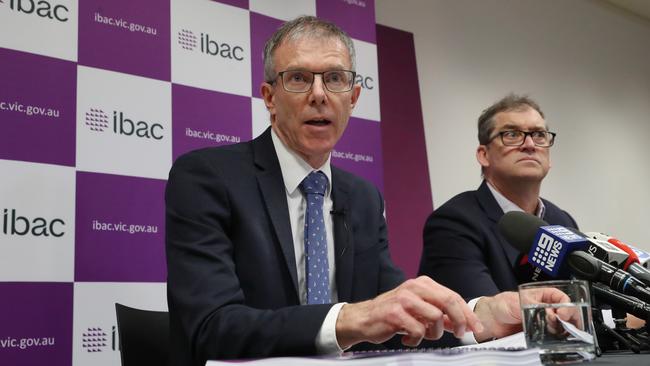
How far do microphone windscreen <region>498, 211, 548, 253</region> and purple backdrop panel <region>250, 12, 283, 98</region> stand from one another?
177 centimetres

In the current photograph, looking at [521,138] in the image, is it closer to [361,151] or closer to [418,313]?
[361,151]

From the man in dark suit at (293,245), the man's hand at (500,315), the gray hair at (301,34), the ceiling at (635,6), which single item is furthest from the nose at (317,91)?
the ceiling at (635,6)

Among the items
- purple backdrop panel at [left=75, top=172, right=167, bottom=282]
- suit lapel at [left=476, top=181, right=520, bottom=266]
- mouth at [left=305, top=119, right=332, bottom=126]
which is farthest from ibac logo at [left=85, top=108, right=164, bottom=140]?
suit lapel at [left=476, top=181, right=520, bottom=266]

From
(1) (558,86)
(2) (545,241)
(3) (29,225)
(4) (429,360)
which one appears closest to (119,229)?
(3) (29,225)

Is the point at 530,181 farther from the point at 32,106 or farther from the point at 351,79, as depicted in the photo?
the point at 32,106

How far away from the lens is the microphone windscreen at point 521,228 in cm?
140

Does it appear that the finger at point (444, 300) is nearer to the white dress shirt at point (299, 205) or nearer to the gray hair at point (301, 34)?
the white dress shirt at point (299, 205)

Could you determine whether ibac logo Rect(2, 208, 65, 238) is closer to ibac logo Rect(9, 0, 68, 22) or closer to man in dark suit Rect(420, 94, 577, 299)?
ibac logo Rect(9, 0, 68, 22)

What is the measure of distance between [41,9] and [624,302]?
221 cm

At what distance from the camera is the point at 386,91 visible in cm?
422

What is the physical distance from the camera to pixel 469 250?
2303mm

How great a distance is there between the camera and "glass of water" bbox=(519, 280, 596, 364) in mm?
998

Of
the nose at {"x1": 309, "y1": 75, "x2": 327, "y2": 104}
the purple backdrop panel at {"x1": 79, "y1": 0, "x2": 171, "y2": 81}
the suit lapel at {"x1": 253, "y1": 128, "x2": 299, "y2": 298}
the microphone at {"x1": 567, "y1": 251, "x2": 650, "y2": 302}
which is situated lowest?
the microphone at {"x1": 567, "y1": 251, "x2": 650, "y2": 302}

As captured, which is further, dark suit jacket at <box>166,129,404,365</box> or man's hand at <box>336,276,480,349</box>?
dark suit jacket at <box>166,129,404,365</box>
